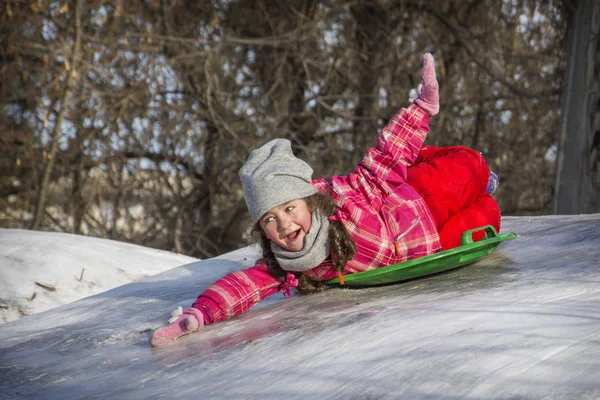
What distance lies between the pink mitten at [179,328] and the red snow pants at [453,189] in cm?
98

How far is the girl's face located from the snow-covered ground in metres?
1.50

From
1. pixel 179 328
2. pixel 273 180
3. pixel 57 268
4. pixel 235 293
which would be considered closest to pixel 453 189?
pixel 273 180

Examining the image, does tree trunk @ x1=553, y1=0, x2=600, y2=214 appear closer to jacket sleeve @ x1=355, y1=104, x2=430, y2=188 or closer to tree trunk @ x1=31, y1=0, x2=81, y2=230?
jacket sleeve @ x1=355, y1=104, x2=430, y2=188

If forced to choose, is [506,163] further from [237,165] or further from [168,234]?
[168,234]

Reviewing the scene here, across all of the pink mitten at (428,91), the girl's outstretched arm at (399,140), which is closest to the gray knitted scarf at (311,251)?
the girl's outstretched arm at (399,140)

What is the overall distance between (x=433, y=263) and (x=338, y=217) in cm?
36

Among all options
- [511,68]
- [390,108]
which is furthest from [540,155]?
[390,108]

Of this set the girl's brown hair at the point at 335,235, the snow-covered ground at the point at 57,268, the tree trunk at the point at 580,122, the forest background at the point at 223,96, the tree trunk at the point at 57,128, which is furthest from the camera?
the forest background at the point at 223,96

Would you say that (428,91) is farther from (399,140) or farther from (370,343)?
(370,343)

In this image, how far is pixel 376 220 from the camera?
9.36ft

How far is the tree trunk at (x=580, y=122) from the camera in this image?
233 inches

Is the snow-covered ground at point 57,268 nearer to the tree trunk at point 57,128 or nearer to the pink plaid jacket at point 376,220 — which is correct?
the pink plaid jacket at point 376,220

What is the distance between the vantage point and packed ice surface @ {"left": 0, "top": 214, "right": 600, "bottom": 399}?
1.69 metres

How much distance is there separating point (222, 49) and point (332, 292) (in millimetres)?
5514
